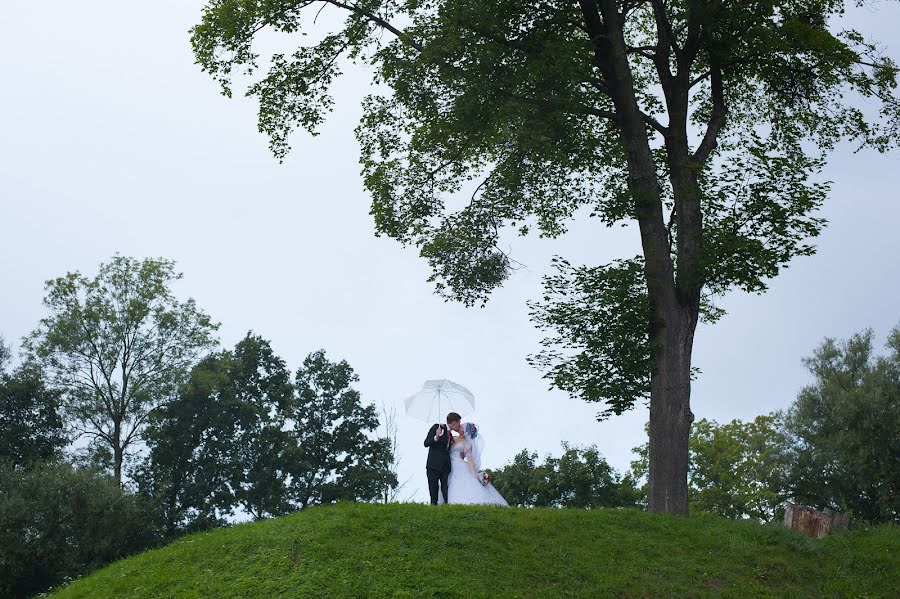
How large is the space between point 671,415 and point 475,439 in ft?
15.3

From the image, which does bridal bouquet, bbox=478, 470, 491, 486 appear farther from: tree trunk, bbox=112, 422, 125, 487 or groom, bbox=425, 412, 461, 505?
tree trunk, bbox=112, 422, 125, 487

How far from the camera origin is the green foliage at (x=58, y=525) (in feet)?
114

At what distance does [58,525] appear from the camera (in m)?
36.8

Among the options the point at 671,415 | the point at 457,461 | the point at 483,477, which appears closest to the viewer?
the point at 457,461

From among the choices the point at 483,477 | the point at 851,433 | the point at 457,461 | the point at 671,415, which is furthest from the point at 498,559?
the point at 851,433

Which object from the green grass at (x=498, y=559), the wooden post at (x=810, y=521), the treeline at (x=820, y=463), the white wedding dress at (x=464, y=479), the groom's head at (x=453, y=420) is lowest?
the green grass at (x=498, y=559)

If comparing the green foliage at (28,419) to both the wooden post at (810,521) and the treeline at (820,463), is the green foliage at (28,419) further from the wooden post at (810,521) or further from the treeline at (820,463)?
the wooden post at (810,521)

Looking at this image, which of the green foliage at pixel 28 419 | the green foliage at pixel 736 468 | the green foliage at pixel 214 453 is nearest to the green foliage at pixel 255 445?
the green foliage at pixel 214 453

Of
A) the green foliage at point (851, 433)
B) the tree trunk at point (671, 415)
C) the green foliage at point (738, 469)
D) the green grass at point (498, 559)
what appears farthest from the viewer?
the green foliage at point (738, 469)

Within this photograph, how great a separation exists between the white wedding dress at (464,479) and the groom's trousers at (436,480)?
0.13 metres

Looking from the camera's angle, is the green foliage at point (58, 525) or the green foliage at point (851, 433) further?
the green foliage at point (851, 433)

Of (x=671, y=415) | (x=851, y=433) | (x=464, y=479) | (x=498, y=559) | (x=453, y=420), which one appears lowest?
(x=498, y=559)

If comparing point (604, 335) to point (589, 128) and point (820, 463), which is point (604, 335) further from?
point (820, 463)

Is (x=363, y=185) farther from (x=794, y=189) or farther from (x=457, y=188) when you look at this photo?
(x=794, y=189)
